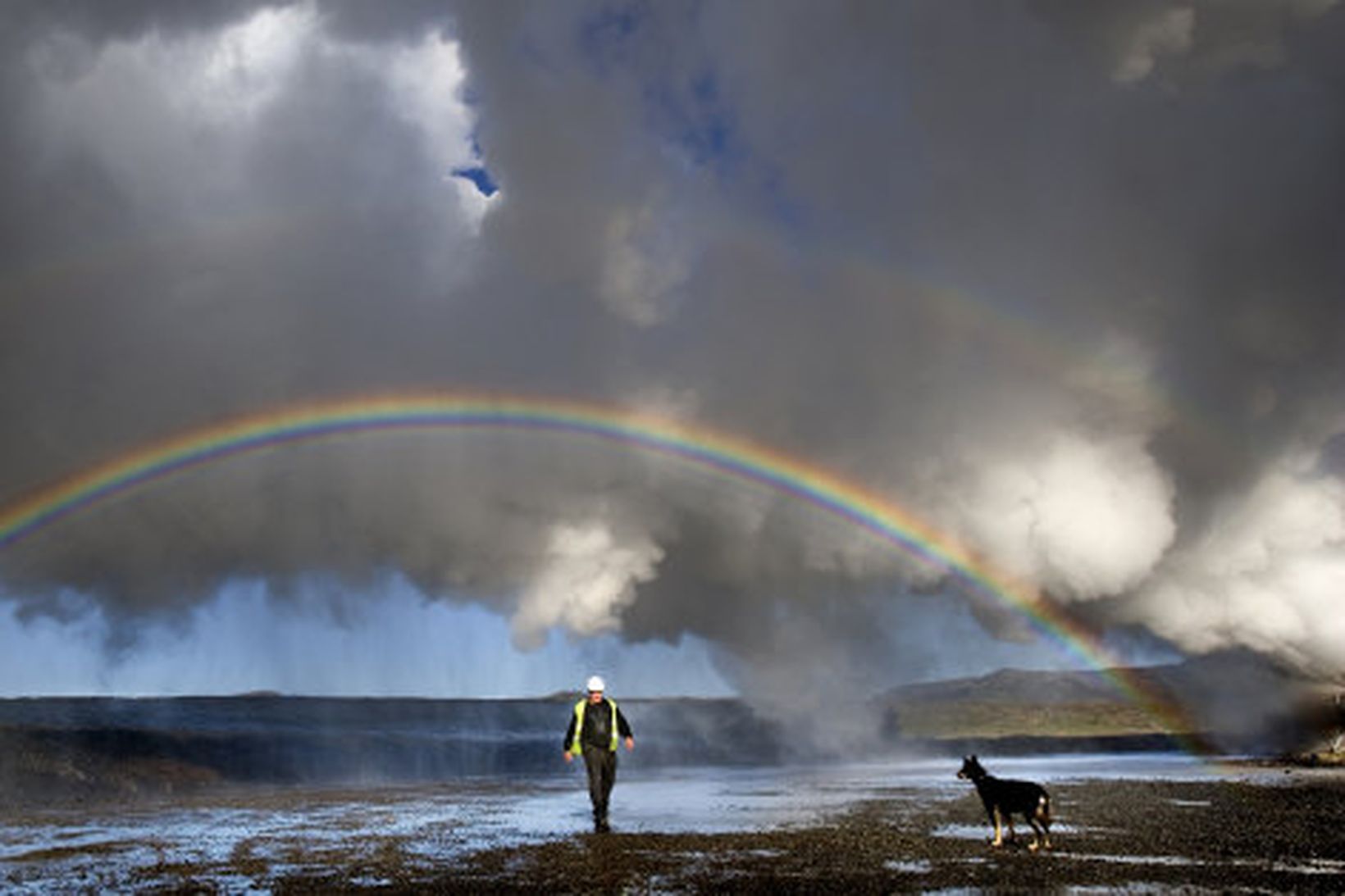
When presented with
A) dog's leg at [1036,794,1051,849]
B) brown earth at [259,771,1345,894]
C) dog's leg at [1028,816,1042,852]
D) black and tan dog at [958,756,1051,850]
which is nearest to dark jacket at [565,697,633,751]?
brown earth at [259,771,1345,894]

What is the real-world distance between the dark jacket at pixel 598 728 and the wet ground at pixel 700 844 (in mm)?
1827

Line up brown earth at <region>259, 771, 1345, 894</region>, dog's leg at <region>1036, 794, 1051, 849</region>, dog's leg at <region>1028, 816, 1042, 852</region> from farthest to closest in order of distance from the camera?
dog's leg at <region>1028, 816, 1042, 852</region> < dog's leg at <region>1036, 794, 1051, 849</region> < brown earth at <region>259, 771, 1345, 894</region>

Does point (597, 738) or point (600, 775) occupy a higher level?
point (597, 738)

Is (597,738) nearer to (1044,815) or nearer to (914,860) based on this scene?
(914,860)

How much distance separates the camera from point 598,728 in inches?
843

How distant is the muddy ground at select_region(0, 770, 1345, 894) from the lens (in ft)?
44.0

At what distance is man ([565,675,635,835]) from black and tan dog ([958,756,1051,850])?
7290mm

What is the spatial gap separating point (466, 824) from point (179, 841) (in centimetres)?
628

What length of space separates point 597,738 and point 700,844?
3.80 meters

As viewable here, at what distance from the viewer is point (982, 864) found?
15.1 meters

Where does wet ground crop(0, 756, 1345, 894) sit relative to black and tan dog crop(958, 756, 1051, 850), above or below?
below

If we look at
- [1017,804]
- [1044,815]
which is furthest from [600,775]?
[1044,815]

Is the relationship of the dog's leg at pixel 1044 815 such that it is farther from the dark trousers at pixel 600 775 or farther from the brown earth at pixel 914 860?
the dark trousers at pixel 600 775

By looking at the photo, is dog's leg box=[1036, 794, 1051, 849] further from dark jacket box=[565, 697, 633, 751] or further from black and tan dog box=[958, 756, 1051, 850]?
dark jacket box=[565, 697, 633, 751]
